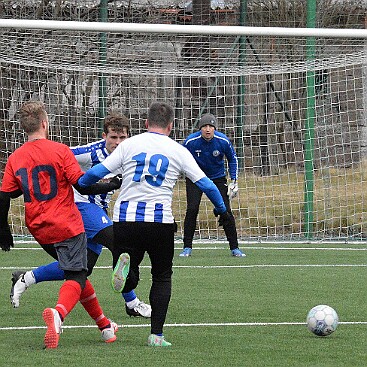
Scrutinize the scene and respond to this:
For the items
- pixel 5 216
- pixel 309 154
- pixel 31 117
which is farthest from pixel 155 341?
pixel 309 154

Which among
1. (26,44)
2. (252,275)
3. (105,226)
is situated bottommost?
(252,275)

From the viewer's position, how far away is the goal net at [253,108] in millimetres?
14008

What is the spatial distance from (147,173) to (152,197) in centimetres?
15

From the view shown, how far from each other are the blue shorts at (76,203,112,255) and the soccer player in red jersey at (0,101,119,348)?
0.93 metres

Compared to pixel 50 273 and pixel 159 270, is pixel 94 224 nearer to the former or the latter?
pixel 50 273

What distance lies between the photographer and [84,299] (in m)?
6.49

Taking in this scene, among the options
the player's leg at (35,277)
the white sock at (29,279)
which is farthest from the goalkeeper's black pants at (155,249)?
the white sock at (29,279)

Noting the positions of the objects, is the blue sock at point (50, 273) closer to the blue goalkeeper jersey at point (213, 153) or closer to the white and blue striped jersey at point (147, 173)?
the white and blue striped jersey at point (147, 173)

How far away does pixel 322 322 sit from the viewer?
6.60 m

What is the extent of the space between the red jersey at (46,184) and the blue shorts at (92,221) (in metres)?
0.99

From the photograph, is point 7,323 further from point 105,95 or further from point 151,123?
point 105,95

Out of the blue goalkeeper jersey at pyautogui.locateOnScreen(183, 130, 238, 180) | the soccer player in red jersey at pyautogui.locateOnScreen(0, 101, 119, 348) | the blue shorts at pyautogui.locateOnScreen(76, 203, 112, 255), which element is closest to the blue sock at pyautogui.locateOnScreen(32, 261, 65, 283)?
the blue shorts at pyautogui.locateOnScreen(76, 203, 112, 255)

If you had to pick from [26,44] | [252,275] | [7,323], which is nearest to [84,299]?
[7,323]

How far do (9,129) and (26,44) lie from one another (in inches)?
60.7
